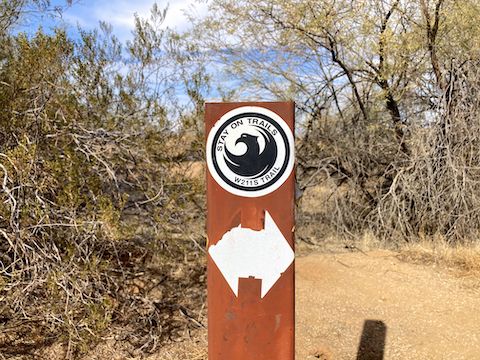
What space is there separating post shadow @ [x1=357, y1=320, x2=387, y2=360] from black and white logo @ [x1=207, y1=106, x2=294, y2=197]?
2.40m

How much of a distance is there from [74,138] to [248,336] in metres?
2.36

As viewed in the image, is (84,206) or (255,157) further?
(84,206)

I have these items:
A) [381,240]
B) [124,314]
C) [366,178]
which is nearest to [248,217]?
[124,314]

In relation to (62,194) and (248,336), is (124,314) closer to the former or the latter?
(62,194)

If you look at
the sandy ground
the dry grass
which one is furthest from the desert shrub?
the dry grass

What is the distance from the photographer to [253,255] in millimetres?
2180

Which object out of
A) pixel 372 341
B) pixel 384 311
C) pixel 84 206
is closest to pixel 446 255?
pixel 384 311

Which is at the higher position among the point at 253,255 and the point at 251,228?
the point at 251,228

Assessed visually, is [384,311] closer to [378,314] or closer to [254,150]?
[378,314]

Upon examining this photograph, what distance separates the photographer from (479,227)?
6.55 metres

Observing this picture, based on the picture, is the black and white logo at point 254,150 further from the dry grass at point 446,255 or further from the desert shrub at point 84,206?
the dry grass at point 446,255

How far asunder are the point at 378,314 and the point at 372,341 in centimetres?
57

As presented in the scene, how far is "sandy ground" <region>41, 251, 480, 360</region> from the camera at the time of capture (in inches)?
158

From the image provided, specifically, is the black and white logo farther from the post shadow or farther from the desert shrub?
the post shadow
